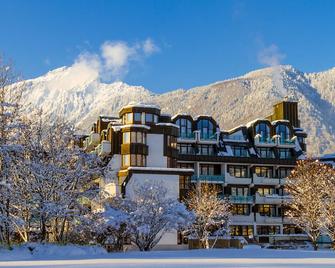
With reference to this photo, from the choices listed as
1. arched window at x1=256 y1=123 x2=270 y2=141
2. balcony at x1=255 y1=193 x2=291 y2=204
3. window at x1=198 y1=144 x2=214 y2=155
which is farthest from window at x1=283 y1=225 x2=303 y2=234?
window at x1=198 y1=144 x2=214 y2=155

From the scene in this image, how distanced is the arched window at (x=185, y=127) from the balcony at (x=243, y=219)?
11713mm

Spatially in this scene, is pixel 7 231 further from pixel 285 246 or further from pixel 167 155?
pixel 285 246

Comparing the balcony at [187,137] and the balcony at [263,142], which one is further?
the balcony at [263,142]

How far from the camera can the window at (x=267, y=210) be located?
7569 cm

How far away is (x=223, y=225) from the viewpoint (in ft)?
207

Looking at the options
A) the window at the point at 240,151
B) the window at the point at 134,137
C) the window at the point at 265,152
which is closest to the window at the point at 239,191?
the window at the point at 240,151

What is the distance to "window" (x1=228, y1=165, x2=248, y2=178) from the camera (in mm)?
76688

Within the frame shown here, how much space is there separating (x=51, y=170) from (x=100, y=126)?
31.4 metres

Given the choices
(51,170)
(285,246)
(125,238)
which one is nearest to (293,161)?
(285,246)

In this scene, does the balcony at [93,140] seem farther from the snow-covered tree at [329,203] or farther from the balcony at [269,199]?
the snow-covered tree at [329,203]

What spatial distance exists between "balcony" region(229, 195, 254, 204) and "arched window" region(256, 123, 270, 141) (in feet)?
30.7

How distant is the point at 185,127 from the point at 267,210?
15.0 metres

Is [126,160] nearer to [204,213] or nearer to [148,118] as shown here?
[148,118]

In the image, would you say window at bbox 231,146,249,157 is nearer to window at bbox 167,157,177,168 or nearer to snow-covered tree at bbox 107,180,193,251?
window at bbox 167,157,177,168
